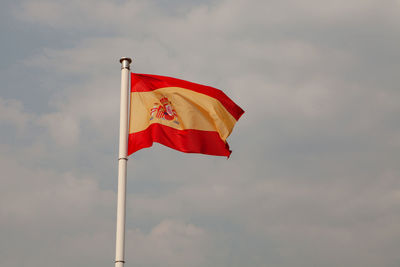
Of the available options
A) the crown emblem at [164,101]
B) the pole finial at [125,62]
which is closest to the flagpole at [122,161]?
the pole finial at [125,62]

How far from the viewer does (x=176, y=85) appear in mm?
16844

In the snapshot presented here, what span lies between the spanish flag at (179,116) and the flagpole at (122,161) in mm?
635

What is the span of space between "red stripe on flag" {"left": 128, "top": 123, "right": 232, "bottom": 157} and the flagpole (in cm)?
65

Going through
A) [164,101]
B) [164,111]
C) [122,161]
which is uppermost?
[164,101]

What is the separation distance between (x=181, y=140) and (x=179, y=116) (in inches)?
34.1

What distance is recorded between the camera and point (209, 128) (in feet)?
56.1

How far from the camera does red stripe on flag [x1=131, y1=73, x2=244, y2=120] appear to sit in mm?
16234

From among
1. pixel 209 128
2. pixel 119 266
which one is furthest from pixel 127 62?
pixel 119 266

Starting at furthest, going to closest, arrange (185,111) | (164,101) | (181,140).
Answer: (185,111), (164,101), (181,140)

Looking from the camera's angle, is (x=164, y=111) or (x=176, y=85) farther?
(x=176, y=85)

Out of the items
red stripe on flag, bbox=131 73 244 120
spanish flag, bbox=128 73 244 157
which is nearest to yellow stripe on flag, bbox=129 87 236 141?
spanish flag, bbox=128 73 244 157

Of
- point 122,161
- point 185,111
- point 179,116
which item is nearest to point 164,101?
point 179,116

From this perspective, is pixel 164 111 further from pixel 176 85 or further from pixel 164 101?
pixel 176 85

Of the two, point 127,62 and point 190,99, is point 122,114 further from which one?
point 190,99
